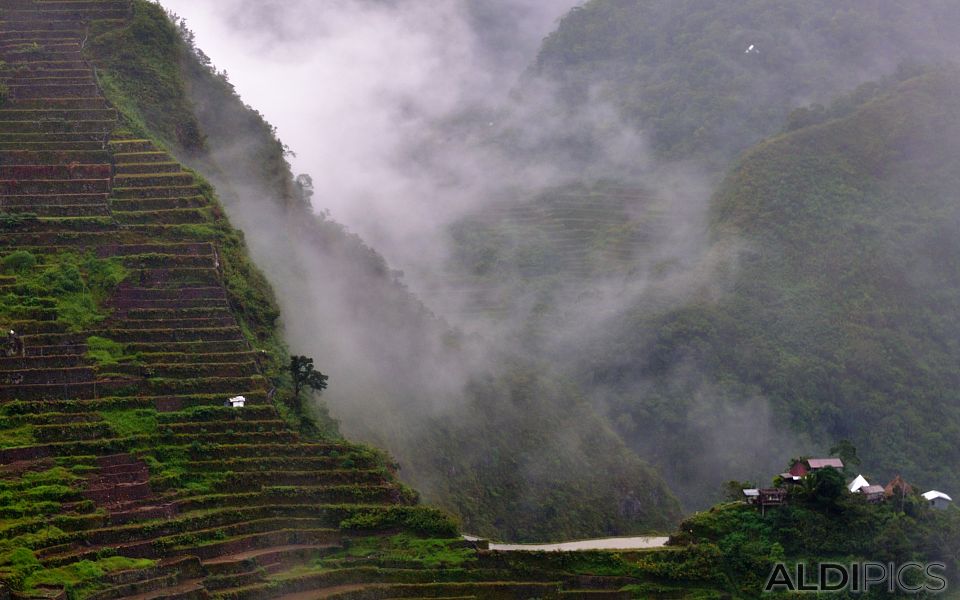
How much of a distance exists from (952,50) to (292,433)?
67812mm

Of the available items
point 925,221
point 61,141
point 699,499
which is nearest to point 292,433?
point 61,141

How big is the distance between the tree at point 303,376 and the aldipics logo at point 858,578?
476 inches

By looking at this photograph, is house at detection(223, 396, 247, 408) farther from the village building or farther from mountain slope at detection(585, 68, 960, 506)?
mountain slope at detection(585, 68, 960, 506)

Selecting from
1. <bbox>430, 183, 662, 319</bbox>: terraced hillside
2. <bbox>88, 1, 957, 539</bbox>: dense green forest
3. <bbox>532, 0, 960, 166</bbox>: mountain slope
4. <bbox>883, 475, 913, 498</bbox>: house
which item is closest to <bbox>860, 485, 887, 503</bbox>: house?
<bbox>883, 475, 913, 498</bbox>: house

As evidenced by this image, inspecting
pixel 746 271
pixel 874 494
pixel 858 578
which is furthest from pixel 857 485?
pixel 746 271

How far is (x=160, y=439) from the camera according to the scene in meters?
37.4

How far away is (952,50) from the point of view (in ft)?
314

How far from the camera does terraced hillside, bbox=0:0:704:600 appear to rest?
34.4 m

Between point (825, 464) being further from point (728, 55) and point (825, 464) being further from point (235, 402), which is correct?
point (728, 55)

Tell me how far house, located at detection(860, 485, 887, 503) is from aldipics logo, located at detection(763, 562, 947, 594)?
2.37 metres

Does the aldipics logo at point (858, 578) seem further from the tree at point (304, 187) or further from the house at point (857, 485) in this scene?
the tree at point (304, 187)

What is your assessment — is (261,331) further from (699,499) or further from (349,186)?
(349,186)

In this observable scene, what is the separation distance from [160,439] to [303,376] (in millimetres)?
4543

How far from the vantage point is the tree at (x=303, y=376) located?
40531mm
